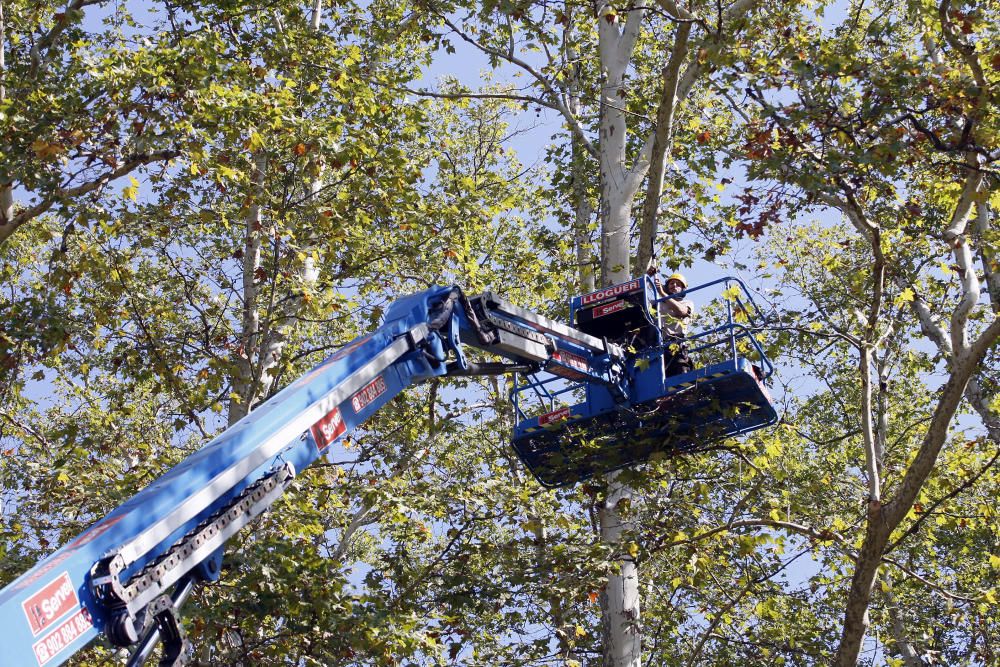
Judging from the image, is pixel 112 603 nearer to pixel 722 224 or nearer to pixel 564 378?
pixel 564 378

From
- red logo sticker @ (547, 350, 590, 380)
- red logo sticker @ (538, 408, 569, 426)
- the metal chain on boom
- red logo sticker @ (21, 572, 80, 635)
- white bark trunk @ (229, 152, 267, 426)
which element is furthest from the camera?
white bark trunk @ (229, 152, 267, 426)

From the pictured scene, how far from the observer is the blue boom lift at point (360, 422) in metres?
5.77

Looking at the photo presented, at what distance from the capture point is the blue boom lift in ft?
18.9

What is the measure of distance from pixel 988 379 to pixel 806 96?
8.26m

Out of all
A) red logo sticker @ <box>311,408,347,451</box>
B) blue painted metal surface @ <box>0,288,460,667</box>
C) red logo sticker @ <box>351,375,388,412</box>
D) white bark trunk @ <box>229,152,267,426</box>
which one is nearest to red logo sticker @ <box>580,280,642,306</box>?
blue painted metal surface @ <box>0,288,460,667</box>

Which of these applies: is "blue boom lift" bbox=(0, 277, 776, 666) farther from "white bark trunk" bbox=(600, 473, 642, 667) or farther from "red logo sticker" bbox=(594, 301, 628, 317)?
"white bark trunk" bbox=(600, 473, 642, 667)

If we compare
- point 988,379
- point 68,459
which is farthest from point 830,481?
point 68,459

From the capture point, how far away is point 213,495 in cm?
658

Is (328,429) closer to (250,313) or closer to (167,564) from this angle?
(167,564)

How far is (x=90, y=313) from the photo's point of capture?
14219mm

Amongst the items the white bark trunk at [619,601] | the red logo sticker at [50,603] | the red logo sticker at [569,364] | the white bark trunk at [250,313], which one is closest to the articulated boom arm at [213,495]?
the red logo sticker at [50,603]

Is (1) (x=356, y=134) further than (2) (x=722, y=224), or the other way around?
(2) (x=722, y=224)

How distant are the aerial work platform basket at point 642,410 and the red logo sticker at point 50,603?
5.73m

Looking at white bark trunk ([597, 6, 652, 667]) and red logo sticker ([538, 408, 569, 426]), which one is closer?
red logo sticker ([538, 408, 569, 426])
